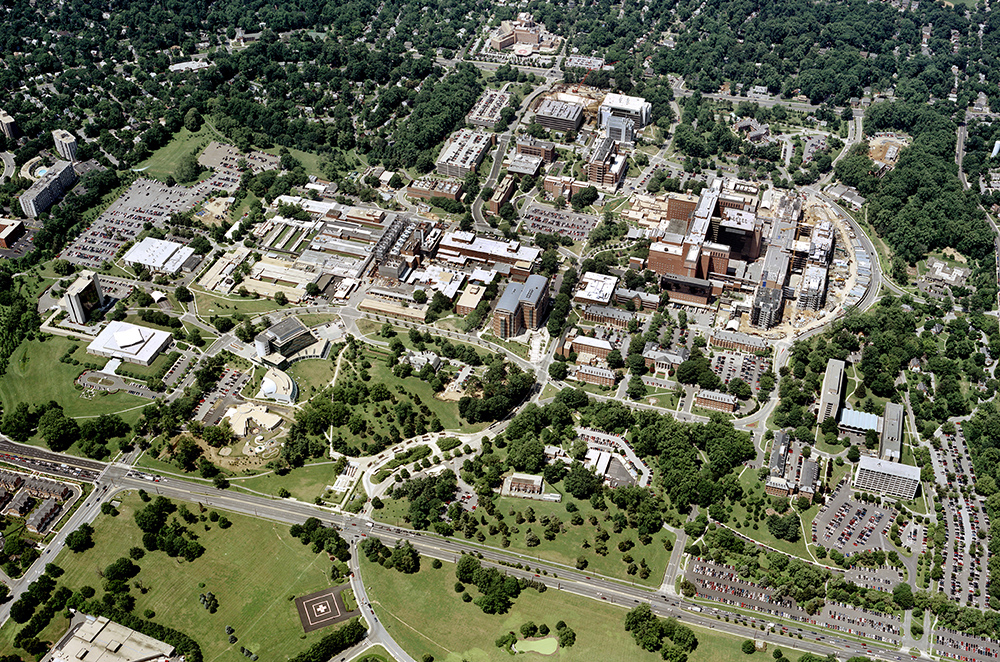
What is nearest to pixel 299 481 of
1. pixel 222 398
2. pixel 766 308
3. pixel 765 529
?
pixel 222 398

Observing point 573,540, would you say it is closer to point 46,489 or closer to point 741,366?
point 741,366

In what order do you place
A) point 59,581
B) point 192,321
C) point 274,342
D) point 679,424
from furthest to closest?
point 192,321 < point 274,342 < point 679,424 < point 59,581

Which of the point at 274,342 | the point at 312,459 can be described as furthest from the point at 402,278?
the point at 312,459

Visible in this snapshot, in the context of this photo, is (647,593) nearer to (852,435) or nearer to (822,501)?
(822,501)

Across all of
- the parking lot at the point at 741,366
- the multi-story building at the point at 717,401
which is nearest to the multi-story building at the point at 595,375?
the multi-story building at the point at 717,401

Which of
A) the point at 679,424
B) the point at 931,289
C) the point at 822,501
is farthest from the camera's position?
the point at 931,289
